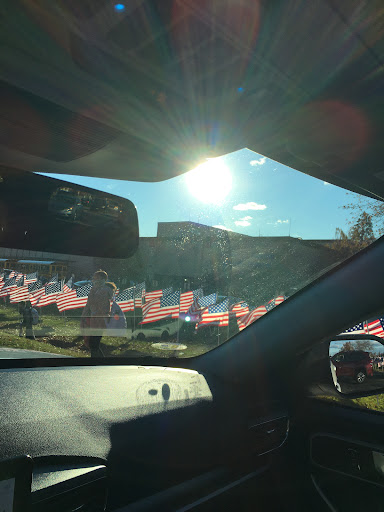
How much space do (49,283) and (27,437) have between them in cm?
79

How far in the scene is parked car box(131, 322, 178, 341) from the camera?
2.64 meters

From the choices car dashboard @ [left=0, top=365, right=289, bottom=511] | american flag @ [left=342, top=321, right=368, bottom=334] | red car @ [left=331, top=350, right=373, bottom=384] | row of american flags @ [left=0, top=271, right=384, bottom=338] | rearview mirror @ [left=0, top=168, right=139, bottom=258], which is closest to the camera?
car dashboard @ [left=0, top=365, right=289, bottom=511]

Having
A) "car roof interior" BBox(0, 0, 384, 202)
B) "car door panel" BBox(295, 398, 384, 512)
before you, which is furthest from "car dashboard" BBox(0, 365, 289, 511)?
"car roof interior" BBox(0, 0, 384, 202)

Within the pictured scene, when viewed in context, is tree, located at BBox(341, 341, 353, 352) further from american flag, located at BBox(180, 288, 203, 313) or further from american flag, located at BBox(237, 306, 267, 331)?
american flag, located at BBox(180, 288, 203, 313)

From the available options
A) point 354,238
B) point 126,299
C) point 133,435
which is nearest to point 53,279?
point 126,299

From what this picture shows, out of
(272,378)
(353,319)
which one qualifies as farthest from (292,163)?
(272,378)

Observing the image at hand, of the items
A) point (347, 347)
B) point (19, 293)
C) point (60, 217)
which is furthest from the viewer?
point (347, 347)

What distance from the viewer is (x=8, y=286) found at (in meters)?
1.95

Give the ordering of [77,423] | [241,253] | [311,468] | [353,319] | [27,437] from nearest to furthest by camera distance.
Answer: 1. [27,437]
2. [77,423]
3. [353,319]
4. [311,468]
5. [241,253]

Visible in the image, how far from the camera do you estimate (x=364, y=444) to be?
2.38m

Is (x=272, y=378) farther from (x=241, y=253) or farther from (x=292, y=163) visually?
(x=292, y=163)

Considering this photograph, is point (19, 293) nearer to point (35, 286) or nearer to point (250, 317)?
point (35, 286)

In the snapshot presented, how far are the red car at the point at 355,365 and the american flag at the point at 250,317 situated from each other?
22.9 inches

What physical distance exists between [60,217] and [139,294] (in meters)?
0.90
